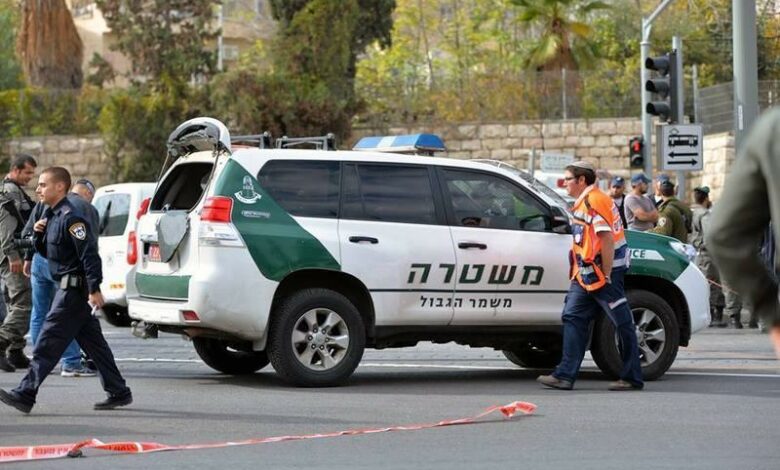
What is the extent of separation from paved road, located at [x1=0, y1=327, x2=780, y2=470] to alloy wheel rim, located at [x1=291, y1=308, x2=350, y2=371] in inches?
9.2

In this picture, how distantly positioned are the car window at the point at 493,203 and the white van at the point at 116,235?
6814 mm

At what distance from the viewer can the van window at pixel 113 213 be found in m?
18.4

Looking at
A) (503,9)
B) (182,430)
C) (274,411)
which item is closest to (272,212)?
(274,411)

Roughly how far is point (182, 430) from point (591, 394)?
132 inches

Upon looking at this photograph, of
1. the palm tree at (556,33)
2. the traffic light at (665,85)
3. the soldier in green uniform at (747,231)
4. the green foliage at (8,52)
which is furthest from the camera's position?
the green foliage at (8,52)

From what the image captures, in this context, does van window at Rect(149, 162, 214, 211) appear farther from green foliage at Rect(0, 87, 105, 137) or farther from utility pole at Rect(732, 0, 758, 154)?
green foliage at Rect(0, 87, 105, 137)

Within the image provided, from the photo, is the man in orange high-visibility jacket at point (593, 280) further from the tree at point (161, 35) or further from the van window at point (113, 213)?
the tree at point (161, 35)

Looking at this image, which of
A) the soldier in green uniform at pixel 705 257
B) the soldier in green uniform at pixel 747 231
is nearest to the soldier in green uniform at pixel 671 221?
the soldier in green uniform at pixel 705 257

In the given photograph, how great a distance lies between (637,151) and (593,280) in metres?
14.2

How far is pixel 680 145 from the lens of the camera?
20812mm

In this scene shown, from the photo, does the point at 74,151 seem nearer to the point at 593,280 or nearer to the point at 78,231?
the point at 593,280

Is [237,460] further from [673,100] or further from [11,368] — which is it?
[673,100]

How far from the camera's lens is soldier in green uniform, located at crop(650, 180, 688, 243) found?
1734cm

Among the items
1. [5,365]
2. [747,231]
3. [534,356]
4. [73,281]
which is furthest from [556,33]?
[747,231]
